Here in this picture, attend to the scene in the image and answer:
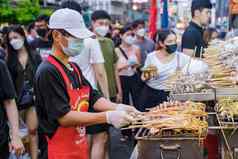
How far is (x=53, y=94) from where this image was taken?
3465 mm

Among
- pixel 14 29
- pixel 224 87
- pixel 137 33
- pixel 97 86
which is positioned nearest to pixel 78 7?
pixel 97 86

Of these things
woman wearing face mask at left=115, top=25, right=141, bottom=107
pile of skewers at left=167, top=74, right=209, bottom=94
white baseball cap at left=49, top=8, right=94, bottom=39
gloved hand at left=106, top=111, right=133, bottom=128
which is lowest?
woman wearing face mask at left=115, top=25, right=141, bottom=107

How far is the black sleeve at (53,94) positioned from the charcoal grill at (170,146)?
22.4 inches

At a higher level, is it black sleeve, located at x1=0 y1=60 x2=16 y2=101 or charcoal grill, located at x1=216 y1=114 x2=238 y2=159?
black sleeve, located at x1=0 y1=60 x2=16 y2=101

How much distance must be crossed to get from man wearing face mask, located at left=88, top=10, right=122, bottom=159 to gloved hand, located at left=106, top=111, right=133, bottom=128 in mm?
2387

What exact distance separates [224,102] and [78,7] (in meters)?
2.33

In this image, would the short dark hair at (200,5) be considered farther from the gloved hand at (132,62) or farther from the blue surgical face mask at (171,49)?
the gloved hand at (132,62)

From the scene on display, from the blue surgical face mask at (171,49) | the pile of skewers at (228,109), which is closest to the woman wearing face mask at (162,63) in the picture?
the blue surgical face mask at (171,49)

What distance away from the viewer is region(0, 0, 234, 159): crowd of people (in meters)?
3.53

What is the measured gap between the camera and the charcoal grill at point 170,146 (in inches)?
126

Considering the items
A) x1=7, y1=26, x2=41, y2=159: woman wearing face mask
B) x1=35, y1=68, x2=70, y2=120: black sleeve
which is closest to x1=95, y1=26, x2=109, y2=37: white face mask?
x1=7, y1=26, x2=41, y2=159: woman wearing face mask

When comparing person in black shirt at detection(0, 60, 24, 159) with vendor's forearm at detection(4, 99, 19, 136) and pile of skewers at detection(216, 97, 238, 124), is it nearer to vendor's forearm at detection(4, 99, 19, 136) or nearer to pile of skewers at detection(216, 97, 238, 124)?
vendor's forearm at detection(4, 99, 19, 136)

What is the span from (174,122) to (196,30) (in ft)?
11.9

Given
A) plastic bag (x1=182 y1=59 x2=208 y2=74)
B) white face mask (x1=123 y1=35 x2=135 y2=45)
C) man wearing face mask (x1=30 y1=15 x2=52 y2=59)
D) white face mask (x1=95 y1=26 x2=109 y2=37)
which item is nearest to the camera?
plastic bag (x1=182 y1=59 x2=208 y2=74)
